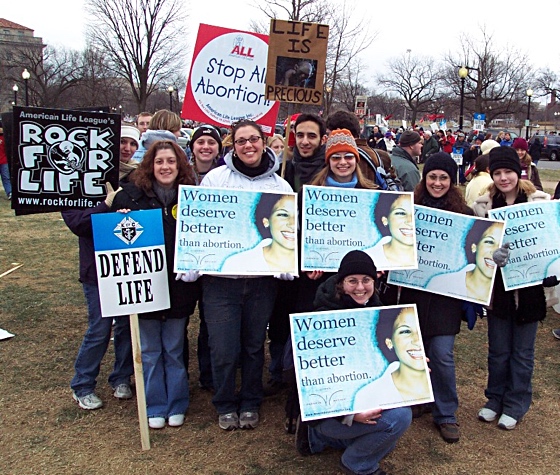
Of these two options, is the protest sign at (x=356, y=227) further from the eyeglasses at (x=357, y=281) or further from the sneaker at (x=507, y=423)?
the sneaker at (x=507, y=423)

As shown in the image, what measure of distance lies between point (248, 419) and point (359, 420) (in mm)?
1101

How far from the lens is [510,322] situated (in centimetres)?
413

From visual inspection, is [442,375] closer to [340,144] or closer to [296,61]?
[340,144]

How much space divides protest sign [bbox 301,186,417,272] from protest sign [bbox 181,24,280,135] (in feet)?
7.17

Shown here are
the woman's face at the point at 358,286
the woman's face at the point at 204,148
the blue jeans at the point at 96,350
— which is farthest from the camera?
the woman's face at the point at 204,148

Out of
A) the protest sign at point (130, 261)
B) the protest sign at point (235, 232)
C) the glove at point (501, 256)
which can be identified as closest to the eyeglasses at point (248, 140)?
the protest sign at point (235, 232)

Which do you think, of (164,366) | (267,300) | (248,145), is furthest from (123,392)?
(248,145)

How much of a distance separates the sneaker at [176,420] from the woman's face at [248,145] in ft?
5.98

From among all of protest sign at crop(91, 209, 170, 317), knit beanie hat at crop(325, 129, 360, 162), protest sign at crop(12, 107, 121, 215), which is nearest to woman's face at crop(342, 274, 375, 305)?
knit beanie hat at crop(325, 129, 360, 162)

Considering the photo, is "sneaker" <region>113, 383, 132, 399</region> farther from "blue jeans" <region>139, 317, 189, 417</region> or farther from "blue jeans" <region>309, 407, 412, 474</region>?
"blue jeans" <region>309, 407, 412, 474</region>

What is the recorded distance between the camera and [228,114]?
5.77m

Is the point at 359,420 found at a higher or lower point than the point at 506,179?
lower

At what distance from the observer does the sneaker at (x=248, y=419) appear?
4133mm

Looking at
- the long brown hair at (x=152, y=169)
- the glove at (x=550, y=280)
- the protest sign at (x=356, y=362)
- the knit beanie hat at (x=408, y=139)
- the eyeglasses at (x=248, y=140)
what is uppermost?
the knit beanie hat at (x=408, y=139)
